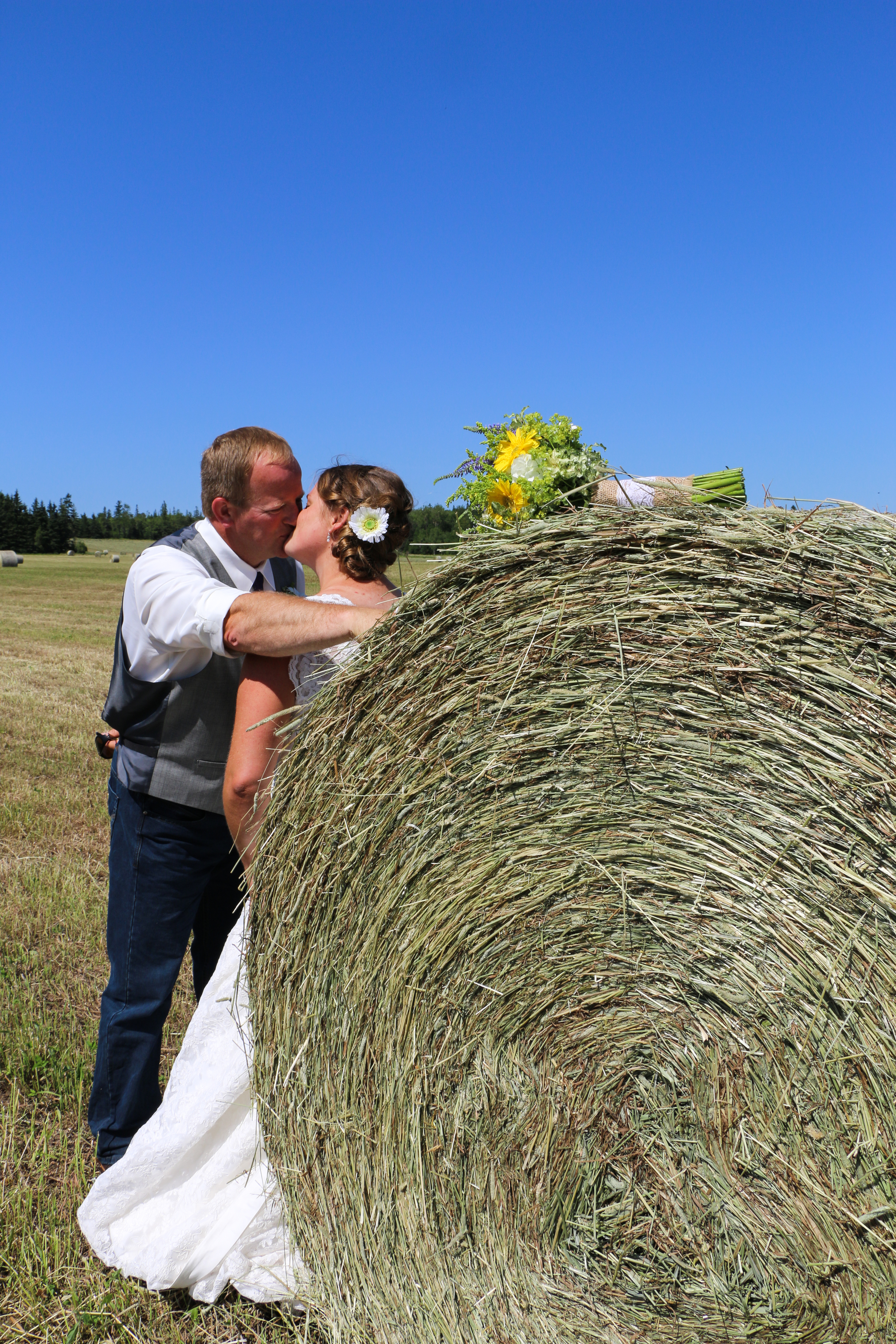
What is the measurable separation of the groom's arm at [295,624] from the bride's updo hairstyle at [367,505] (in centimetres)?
22

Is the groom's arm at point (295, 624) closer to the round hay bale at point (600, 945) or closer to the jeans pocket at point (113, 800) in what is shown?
the round hay bale at point (600, 945)

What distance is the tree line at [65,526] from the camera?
77.0 m

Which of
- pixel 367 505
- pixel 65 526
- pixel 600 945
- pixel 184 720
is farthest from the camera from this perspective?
pixel 65 526

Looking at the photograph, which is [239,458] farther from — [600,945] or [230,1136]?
[230,1136]

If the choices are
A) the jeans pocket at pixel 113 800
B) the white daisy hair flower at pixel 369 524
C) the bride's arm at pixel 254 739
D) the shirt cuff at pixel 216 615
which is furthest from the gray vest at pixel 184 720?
the white daisy hair flower at pixel 369 524

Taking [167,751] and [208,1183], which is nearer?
[208,1183]

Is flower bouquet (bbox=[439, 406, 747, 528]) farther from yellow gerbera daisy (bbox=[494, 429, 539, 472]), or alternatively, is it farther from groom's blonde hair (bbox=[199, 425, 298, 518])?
groom's blonde hair (bbox=[199, 425, 298, 518])

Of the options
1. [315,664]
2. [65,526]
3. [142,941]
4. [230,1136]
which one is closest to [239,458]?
[315,664]

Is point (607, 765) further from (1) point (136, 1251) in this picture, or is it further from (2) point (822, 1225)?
(1) point (136, 1251)

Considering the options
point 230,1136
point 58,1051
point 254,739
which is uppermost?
point 254,739

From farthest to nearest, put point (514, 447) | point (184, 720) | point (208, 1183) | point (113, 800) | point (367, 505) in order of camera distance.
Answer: point (113, 800), point (184, 720), point (208, 1183), point (367, 505), point (514, 447)

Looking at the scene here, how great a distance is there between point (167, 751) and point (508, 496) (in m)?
1.42

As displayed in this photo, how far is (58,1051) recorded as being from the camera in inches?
144

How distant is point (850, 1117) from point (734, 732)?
819mm
